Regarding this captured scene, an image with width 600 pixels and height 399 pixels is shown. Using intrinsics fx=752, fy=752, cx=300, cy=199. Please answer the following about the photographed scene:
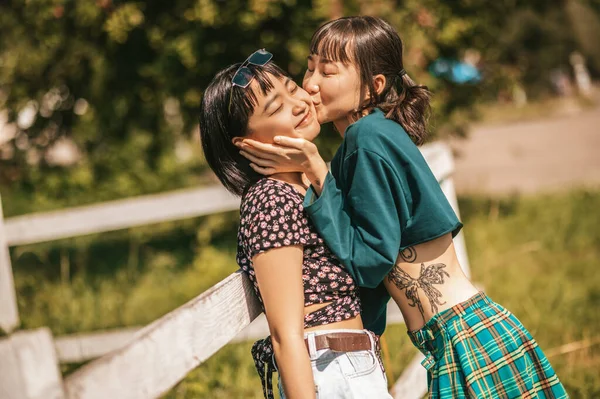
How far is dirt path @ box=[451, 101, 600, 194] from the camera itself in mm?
10383

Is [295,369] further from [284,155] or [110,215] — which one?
[110,215]

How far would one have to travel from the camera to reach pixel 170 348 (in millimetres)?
1717

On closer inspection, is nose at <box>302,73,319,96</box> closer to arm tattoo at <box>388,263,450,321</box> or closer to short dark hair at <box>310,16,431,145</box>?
short dark hair at <box>310,16,431,145</box>

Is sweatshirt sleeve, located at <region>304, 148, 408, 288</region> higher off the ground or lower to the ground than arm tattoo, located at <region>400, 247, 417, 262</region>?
higher

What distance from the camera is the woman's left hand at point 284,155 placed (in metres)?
2.02

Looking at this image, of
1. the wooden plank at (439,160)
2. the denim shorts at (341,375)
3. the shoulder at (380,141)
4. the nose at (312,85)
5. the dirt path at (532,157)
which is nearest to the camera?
the denim shorts at (341,375)

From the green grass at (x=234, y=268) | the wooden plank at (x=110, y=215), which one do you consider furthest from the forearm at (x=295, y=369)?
the wooden plank at (x=110, y=215)

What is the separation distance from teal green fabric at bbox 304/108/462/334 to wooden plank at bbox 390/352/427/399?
1.06 metres

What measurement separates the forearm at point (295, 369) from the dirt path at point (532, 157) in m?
5.81

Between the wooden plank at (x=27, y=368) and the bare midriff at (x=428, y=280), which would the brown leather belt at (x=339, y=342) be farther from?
the wooden plank at (x=27, y=368)

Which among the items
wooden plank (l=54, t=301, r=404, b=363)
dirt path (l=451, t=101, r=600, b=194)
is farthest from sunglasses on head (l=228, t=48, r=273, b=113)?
dirt path (l=451, t=101, r=600, b=194)

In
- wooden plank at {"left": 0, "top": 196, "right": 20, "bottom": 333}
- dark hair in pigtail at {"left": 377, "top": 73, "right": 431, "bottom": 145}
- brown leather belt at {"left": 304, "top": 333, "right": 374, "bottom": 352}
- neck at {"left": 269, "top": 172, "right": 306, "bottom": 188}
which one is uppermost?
dark hair in pigtail at {"left": 377, "top": 73, "right": 431, "bottom": 145}

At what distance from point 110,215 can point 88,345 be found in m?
1.17

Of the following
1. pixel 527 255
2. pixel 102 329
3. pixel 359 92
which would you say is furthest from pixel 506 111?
pixel 359 92
